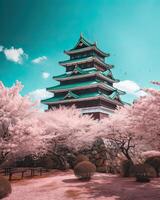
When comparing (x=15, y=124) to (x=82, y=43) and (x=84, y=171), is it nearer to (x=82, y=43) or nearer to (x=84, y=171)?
(x=84, y=171)

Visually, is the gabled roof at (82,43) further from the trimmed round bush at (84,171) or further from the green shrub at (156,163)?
the trimmed round bush at (84,171)

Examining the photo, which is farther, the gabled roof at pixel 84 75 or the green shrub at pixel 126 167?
the gabled roof at pixel 84 75

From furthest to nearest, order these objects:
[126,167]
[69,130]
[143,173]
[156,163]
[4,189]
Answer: [69,130], [126,167], [156,163], [143,173], [4,189]

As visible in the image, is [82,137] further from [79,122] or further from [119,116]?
[119,116]

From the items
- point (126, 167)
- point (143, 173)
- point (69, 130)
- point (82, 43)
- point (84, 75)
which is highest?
point (82, 43)

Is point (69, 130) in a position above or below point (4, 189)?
above

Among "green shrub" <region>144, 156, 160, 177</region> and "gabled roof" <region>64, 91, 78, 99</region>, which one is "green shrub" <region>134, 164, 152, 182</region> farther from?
"gabled roof" <region>64, 91, 78, 99</region>

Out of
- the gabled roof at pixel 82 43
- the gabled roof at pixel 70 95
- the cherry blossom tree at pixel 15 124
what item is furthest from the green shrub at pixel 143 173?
the gabled roof at pixel 82 43

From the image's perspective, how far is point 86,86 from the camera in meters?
33.9

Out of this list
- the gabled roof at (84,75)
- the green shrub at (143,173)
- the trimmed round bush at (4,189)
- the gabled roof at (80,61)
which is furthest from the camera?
Result: the gabled roof at (80,61)

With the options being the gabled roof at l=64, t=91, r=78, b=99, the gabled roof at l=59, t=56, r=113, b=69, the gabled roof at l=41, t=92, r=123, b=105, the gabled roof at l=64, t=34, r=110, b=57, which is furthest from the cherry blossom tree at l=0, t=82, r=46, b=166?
the gabled roof at l=64, t=34, r=110, b=57

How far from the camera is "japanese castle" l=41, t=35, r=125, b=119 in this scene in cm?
3250

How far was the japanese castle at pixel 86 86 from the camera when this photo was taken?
107 ft

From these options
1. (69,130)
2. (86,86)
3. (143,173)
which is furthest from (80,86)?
(143,173)
